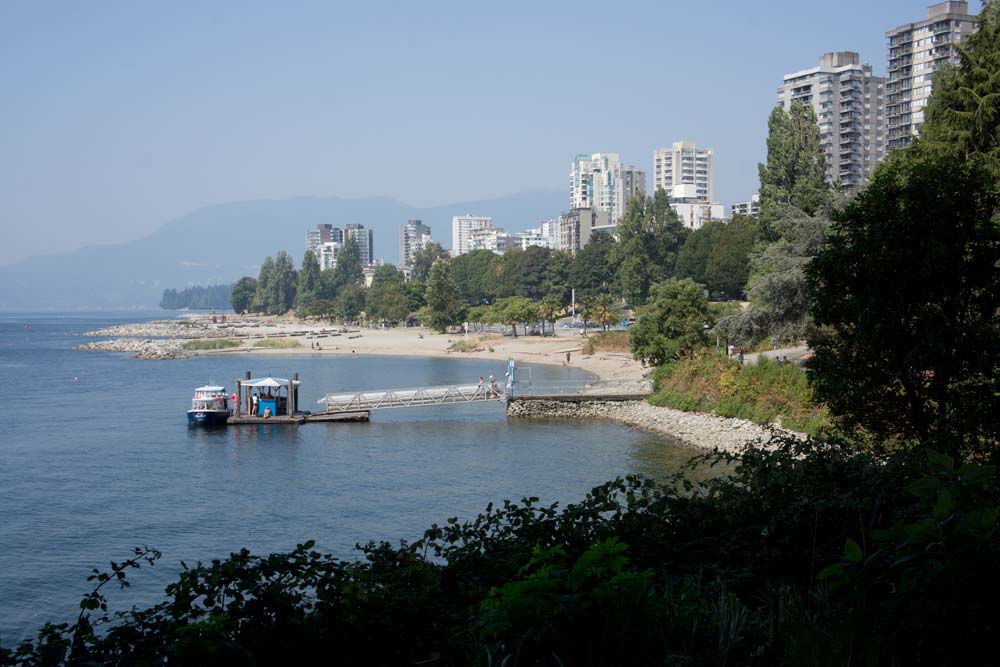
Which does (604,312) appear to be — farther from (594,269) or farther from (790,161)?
(790,161)

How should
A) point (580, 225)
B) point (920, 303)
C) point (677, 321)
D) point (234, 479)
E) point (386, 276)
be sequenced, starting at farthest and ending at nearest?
point (580, 225) → point (386, 276) → point (677, 321) → point (234, 479) → point (920, 303)

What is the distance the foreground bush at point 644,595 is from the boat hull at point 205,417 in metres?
32.9

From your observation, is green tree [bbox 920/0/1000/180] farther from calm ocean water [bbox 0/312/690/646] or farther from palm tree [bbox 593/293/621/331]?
palm tree [bbox 593/293/621/331]

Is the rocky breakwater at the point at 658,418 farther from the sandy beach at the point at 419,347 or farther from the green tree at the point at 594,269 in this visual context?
the green tree at the point at 594,269

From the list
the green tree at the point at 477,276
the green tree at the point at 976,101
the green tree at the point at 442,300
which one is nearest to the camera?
the green tree at the point at 976,101

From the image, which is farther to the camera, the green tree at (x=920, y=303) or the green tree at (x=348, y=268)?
the green tree at (x=348, y=268)

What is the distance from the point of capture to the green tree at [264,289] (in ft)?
612

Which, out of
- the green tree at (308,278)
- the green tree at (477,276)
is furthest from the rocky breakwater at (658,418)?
the green tree at (308,278)

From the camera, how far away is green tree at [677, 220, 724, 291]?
278ft

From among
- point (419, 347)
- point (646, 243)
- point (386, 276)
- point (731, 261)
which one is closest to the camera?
point (731, 261)

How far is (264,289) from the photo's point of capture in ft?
620

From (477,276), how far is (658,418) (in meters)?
98.3

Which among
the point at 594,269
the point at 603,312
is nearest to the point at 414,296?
the point at 594,269

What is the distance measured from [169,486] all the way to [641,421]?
18.5m
